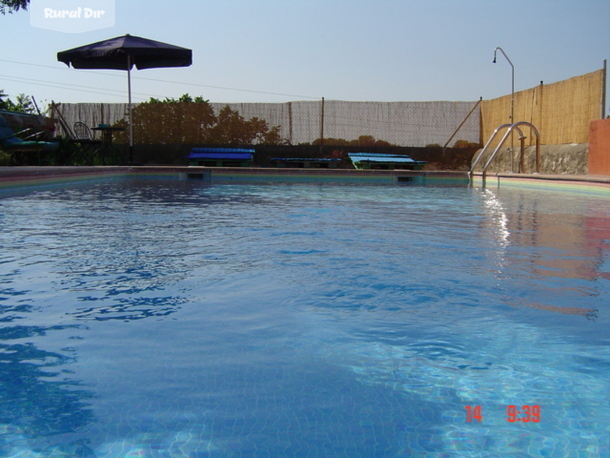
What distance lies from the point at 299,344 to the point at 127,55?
1276 centimetres

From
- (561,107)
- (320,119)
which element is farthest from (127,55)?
(561,107)

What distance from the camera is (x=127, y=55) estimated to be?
13633mm

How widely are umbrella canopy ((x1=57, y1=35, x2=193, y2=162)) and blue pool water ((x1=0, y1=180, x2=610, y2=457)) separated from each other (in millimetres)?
8378

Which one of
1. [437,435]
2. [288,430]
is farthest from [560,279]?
[288,430]

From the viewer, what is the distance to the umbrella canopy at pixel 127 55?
12664 mm

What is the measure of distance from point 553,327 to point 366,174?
462 inches

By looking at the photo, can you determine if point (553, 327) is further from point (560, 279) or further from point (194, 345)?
point (194, 345)

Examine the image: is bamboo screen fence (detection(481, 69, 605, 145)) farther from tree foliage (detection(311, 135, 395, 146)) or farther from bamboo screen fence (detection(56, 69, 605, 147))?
tree foliage (detection(311, 135, 395, 146))

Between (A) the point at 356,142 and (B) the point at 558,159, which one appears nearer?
(B) the point at 558,159

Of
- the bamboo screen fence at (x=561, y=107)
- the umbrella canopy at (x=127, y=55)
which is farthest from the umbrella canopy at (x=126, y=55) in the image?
the bamboo screen fence at (x=561, y=107)

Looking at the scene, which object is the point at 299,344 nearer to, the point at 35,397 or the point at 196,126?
the point at 35,397

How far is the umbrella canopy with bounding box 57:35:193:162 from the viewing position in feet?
41.5

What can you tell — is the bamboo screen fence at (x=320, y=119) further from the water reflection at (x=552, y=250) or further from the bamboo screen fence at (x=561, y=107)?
the water reflection at (x=552, y=250)

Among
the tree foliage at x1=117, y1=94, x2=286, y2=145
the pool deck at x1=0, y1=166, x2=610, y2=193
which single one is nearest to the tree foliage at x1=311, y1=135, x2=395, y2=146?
the tree foliage at x1=117, y1=94, x2=286, y2=145
